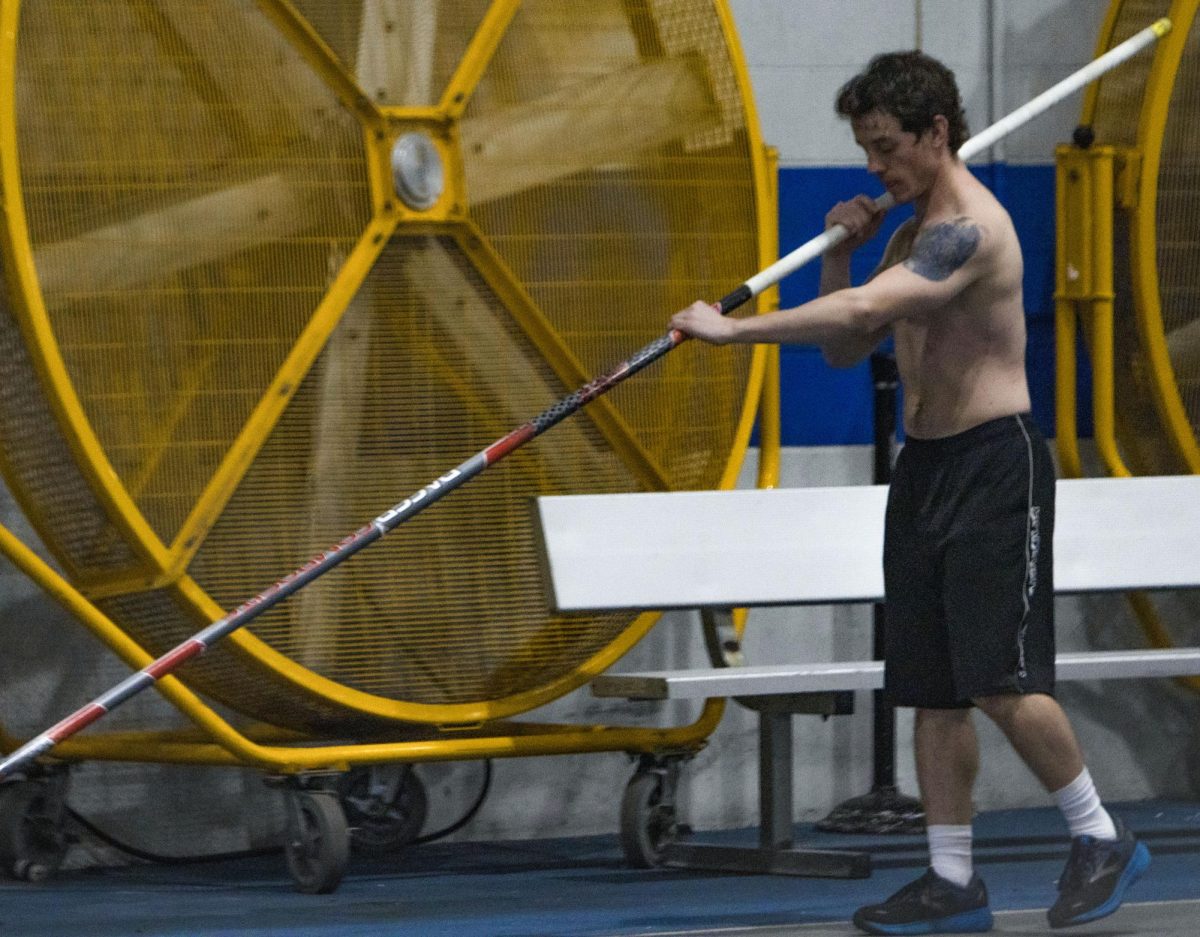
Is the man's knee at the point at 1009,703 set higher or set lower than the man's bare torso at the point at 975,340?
lower

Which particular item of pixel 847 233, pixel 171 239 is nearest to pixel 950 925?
pixel 847 233

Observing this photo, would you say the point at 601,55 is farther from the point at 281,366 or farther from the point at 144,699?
the point at 144,699

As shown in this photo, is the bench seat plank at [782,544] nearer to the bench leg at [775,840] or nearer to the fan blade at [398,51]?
the bench leg at [775,840]

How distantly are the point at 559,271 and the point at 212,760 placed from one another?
1.34m

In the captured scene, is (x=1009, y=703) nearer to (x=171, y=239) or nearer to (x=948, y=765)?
(x=948, y=765)

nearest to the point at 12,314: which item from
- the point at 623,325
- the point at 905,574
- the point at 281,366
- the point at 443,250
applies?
the point at 281,366

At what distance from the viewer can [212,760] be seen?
209 inches

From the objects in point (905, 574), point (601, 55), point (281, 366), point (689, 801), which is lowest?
point (689, 801)

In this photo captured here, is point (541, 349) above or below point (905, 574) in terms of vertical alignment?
above

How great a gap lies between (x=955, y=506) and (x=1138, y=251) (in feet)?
6.84

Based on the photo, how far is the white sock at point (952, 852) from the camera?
4.61 metres

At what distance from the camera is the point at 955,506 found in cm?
458

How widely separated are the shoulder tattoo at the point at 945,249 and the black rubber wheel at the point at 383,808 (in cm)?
211

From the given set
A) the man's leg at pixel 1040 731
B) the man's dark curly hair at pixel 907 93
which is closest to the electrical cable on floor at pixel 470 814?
the man's leg at pixel 1040 731
